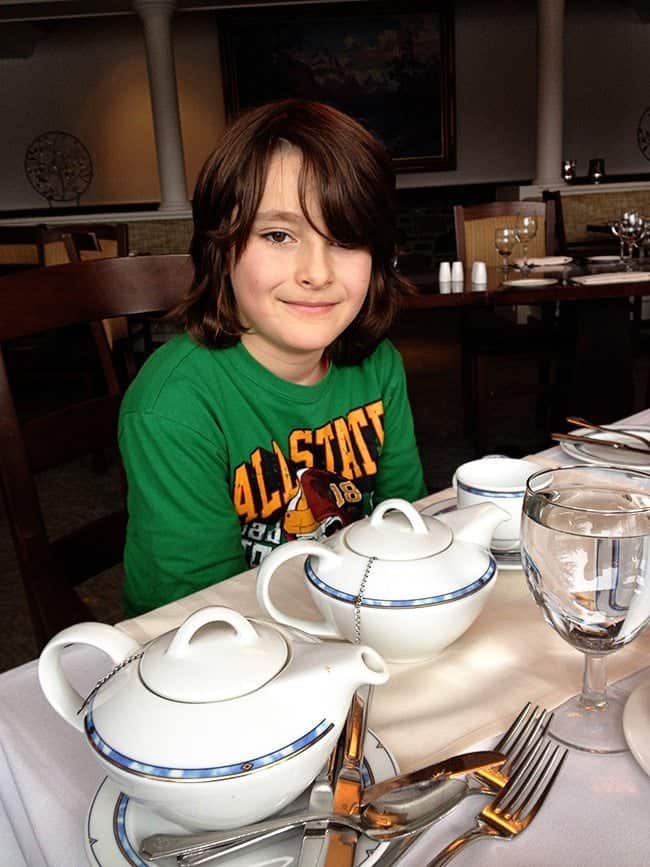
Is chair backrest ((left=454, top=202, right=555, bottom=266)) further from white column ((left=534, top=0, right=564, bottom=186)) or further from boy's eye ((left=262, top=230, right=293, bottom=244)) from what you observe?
white column ((left=534, top=0, right=564, bottom=186))

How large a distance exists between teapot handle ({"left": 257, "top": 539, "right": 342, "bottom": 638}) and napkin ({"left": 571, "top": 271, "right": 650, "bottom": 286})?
2.19m

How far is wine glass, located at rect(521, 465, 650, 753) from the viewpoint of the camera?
1.63 ft

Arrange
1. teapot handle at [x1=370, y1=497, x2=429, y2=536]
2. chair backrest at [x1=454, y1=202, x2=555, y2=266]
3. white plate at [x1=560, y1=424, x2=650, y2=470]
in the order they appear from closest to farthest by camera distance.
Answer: teapot handle at [x1=370, y1=497, x2=429, y2=536] → white plate at [x1=560, y1=424, x2=650, y2=470] → chair backrest at [x1=454, y1=202, x2=555, y2=266]

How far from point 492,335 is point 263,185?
2.42 meters

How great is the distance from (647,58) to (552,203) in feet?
18.9

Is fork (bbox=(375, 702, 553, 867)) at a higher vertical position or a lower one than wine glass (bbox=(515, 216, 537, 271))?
lower

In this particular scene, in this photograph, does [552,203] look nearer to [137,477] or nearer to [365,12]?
[137,477]

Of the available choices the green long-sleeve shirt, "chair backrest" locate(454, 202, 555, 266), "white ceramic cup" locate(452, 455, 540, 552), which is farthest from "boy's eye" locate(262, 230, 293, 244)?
"chair backrest" locate(454, 202, 555, 266)

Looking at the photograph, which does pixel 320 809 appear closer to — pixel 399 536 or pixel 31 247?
pixel 399 536

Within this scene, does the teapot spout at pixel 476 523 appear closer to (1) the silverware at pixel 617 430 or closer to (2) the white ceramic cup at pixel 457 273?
(1) the silverware at pixel 617 430

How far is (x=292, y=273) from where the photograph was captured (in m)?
1.05

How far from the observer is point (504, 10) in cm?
793

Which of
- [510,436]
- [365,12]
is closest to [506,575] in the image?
[510,436]

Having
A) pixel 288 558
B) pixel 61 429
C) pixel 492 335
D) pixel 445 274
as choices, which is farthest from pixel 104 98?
pixel 288 558
